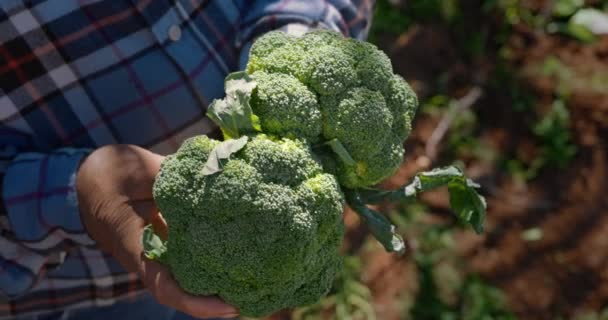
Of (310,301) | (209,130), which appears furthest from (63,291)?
(310,301)

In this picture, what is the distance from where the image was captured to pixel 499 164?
8.99 ft

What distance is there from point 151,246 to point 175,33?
1.30ft

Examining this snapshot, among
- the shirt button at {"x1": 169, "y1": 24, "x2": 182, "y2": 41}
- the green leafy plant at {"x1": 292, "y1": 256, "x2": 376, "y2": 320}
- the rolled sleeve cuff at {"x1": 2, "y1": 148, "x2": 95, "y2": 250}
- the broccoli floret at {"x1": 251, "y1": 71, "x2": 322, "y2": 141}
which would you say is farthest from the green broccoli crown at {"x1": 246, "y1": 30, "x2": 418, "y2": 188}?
the green leafy plant at {"x1": 292, "y1": 256, "x2": 376, "y2": 320}

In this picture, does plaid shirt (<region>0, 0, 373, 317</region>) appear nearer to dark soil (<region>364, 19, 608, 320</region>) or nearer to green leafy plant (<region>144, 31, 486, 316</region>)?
green leafy plant (<region>144, 31, 486, 316</region>)

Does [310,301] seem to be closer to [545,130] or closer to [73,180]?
[73,180]

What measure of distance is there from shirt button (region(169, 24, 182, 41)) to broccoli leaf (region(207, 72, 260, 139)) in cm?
26

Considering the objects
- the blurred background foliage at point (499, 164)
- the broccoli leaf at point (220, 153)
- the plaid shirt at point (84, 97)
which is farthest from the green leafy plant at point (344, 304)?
the broccoli leaf at point (220, 153)

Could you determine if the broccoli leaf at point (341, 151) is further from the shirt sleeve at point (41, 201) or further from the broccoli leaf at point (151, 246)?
the shirt sleeve at point (41, 201)

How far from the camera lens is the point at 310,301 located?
1.21 metres

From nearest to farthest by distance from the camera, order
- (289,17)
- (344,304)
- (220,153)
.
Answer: (220,153) → (289,17) → (344,304)

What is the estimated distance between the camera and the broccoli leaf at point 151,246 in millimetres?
1176

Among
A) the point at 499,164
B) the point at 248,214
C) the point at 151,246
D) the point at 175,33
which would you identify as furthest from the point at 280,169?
the point at 499,164

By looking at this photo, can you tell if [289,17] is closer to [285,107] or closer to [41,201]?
[285,107]

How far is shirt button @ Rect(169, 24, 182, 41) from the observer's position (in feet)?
4.47
